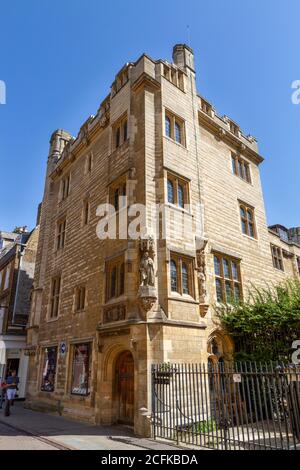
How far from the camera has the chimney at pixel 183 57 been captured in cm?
1664

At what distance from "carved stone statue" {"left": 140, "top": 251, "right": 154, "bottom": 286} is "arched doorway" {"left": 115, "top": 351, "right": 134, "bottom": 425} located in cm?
275

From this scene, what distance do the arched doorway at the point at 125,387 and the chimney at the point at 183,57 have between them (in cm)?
1395

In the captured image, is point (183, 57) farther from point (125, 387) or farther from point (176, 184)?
point (125, 387)

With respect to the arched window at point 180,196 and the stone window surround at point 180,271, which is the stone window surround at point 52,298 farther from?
the arched window at point 180,196

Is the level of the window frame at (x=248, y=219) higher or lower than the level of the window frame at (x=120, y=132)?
lower

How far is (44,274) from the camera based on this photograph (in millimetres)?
18688

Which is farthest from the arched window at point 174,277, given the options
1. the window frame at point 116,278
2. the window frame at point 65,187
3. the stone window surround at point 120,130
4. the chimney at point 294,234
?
the chimney at point 294,234

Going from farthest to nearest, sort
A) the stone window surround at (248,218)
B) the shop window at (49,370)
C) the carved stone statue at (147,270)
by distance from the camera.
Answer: the stone window surround at (248,218)
the shop window at (49,370)
the carved stone statue at (147,270)

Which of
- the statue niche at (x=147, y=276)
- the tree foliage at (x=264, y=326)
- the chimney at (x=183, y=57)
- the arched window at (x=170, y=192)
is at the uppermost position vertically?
the chimney at (x=183, y=57)

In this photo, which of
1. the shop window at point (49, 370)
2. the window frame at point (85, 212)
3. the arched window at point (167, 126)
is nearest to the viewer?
the arched window at point (167, 126)

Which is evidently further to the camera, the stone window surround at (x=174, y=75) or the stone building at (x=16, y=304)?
the stone building at (x=16, y=304)

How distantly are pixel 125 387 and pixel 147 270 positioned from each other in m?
4.30
